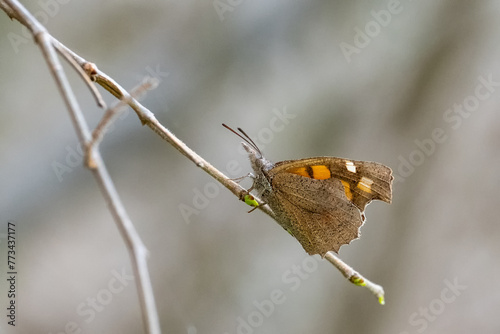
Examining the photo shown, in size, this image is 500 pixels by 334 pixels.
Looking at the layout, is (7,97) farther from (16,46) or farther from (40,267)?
(40,267)

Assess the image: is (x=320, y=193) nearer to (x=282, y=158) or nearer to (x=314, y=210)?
(x=314, y=210)

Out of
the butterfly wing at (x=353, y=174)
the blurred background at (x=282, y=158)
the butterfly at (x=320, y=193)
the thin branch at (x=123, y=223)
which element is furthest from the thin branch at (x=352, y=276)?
the blurred background at (x=282, y=158)

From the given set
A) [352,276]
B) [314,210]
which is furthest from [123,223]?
[314,210]

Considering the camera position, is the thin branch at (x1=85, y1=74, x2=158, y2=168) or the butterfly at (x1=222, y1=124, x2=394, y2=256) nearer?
the thin branch at (x1=85, y1=74, x2=158, y2=168)

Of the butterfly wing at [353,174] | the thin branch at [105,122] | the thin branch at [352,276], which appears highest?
the thin branch at [105,122]

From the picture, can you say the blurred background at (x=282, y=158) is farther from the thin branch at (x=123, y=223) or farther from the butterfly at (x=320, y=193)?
the thin branch at (x=123, y=223)

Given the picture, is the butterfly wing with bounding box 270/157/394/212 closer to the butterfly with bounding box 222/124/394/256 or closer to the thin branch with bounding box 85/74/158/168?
the butterfly with bounding box 222/124/394/256

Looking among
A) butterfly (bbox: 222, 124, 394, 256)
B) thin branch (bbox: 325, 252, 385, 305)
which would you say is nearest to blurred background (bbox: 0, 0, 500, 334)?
butterfly (bbox: 222, 124, 394, 256)

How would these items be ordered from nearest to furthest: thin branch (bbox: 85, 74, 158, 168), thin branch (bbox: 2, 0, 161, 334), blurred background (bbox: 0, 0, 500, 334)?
thin branch (bbox: 2, 0, 161, 334)
thin branch (bbox: 85, 74, 158, 168)
blurred background (bbox: 0, 0, 500, 334)
